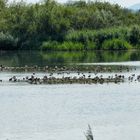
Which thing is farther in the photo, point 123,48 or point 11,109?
point 123,48

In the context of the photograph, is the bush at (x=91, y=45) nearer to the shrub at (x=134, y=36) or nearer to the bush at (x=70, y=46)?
the bush at (x=70, y=46)

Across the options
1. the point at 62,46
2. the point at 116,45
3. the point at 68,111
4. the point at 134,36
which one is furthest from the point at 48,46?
the point at 68,111

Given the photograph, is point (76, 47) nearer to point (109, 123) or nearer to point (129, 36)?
point (129, 36)

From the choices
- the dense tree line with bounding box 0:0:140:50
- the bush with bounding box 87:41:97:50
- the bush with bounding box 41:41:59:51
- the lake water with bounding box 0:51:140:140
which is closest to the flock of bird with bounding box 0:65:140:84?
the lake water with bounding box 0:51:140:140

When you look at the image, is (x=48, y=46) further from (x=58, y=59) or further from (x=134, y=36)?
(x=58, y=59)

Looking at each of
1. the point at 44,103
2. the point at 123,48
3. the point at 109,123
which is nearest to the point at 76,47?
the point at 123,48

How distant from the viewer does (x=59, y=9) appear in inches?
3519

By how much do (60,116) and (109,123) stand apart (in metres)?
2.39

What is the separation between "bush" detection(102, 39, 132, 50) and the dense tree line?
1.35 metres

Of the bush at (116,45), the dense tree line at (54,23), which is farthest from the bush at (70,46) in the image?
the bush at (116,45)

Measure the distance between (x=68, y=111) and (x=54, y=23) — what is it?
189ft

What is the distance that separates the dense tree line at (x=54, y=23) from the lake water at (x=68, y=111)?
4444cm

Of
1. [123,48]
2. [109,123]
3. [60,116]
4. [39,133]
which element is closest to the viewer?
[39,133]

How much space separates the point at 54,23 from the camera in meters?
84.4
